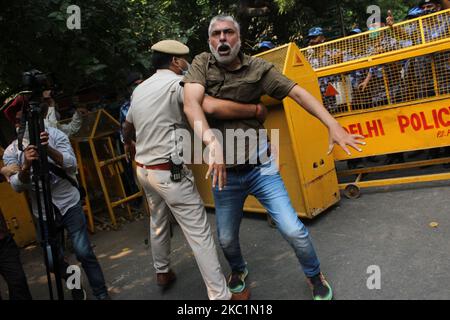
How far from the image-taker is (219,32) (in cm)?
283

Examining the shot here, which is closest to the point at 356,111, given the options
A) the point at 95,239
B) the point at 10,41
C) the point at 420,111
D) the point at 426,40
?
the point at 420,111

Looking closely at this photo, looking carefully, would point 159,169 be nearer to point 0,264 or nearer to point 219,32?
point 219,32

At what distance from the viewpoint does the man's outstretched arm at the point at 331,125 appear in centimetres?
243

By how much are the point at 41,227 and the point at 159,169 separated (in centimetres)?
94

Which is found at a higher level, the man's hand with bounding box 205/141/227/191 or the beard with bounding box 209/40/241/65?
the beard with bounding box 209/40/241/65

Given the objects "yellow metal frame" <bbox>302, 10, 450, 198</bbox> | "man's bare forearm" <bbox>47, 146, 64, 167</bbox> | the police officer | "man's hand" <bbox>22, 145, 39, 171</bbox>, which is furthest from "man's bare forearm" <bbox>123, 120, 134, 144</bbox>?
"yellow metal frame" <bbox>302, 10, 450, 198</bbox>

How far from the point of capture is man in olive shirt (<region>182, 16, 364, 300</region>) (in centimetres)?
281

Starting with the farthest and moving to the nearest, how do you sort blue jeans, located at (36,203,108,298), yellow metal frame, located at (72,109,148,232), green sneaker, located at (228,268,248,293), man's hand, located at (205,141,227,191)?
yellow metal frame, located at (72,109,148,232)
blue jeans, located at (36,203,108,298)
green sneaker, located at (228,268,248,293)
man's hand, located at (205,141,227,191)

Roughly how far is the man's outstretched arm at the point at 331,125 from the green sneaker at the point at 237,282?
1494 mm

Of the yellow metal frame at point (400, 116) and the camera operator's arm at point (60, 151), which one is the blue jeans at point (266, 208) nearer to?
the camera operator's arm at point (60, 151)

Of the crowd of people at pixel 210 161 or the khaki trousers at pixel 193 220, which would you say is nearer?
the crowd of people at pixel 210 161

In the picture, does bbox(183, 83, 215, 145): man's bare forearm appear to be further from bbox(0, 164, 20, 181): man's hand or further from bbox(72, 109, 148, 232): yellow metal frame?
bbox(72, 109, 148, 232): yellow metal frame

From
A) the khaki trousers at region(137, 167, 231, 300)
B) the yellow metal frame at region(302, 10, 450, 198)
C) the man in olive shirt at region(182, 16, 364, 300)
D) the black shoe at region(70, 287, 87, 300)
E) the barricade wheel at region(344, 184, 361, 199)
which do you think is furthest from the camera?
the barricade wheel at region(344, 184, 361, 199)

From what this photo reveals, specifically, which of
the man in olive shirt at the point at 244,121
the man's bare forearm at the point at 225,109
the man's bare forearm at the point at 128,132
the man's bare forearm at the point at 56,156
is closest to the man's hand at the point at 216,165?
the man in olive shirt at the point at 244,121
